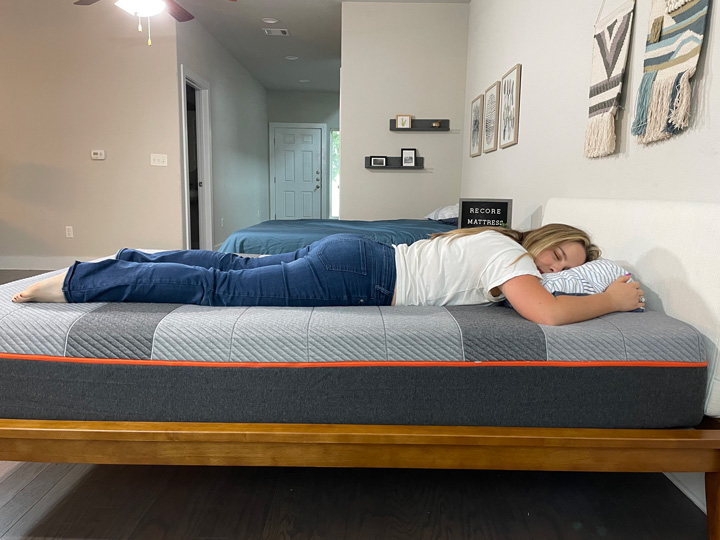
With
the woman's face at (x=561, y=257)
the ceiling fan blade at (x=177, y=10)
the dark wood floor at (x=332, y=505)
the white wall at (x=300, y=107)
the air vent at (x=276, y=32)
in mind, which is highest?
the air vent at (x=276, y=32)

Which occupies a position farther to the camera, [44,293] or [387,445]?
[44,293]

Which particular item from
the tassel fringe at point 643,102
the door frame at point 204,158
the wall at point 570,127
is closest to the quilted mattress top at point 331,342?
the wall at point 570,127

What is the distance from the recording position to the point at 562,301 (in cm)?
127

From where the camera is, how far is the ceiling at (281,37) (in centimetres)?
481

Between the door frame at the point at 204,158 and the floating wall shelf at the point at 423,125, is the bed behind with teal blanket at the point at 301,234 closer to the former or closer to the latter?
the floating wall shelf at the point at 423,125

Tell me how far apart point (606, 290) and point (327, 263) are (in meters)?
0.77

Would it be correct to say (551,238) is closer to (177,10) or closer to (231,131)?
(177,10)

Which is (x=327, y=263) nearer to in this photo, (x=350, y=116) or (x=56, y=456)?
(x=56, y=456)

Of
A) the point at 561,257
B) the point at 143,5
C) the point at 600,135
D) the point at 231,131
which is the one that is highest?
the point at 143,5

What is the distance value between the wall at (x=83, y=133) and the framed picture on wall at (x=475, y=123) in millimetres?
2761

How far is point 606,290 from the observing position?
1381 mm

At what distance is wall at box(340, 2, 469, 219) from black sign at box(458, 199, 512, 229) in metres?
2.00

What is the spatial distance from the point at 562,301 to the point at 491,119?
288 centimetres

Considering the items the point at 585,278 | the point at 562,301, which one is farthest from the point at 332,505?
the point at 585,278
